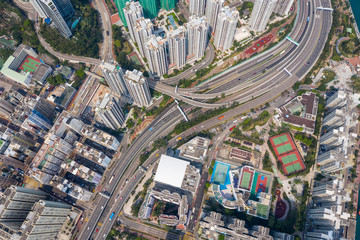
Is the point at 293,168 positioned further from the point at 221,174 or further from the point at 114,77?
the point at 114,77

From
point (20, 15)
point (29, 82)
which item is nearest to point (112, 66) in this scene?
point (29, 82)

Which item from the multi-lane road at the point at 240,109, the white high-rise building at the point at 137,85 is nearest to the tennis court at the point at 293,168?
the multi-lane road at the point at 240,109

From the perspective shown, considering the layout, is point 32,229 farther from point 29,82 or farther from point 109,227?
point 29,82

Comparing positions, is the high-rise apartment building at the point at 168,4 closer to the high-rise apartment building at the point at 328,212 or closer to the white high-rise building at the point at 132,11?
the white high-rise building at the point at 132,11

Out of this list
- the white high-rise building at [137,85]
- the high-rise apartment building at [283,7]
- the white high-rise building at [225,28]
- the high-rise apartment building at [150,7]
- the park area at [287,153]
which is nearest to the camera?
the white high-rise building at [137,85]

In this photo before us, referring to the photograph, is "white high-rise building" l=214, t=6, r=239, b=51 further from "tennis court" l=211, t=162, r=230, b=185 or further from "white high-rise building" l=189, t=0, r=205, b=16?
"tennis court" l=211, t=162, r=230, b=185

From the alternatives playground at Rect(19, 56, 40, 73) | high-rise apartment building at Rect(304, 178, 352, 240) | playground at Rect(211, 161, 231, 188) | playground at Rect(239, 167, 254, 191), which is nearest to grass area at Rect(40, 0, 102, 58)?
playground at Rect(19, 56, 40, 73)
